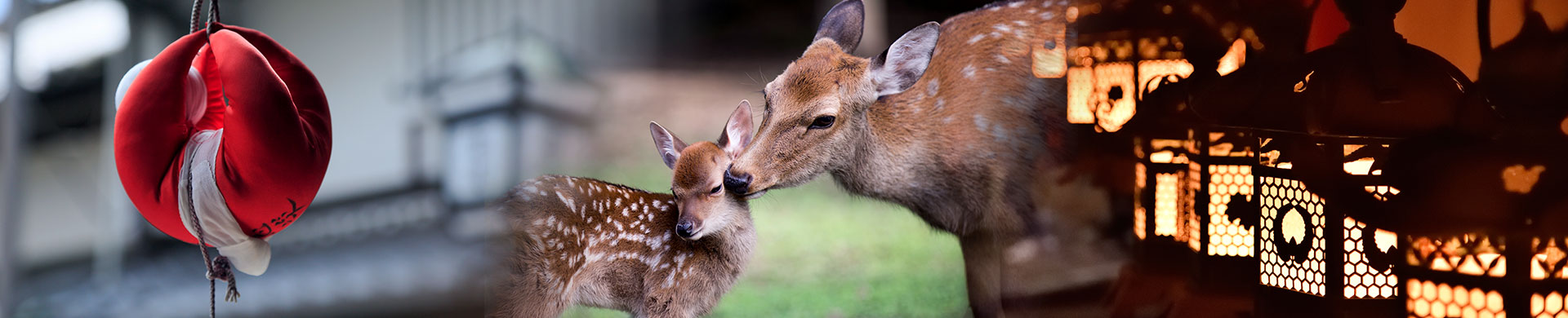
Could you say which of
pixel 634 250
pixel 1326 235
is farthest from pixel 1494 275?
pixel 634 250

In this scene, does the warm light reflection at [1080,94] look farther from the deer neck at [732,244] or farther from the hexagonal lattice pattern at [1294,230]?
the deer neck at [732,244]

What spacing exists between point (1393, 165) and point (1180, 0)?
0.68 metres

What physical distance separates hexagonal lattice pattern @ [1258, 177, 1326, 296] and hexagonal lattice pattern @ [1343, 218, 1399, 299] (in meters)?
0.06

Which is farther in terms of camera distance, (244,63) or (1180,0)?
(1180,0)

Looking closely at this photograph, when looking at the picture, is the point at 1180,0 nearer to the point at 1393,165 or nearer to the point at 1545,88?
the point at 1393,165

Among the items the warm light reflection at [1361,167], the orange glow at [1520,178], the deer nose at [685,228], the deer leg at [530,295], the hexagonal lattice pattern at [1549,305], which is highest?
the warm light reflection at [1361,167]

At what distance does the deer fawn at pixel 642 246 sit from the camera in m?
2.02

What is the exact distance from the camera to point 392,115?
3.01 metres

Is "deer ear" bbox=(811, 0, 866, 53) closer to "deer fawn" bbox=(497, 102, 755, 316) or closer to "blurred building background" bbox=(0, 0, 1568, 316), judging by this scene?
"blurred building background" bbox=(0, 0, 1568, 316)

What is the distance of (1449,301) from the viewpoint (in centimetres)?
224

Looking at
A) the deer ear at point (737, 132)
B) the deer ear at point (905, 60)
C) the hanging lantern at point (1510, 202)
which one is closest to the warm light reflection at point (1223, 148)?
the hanging lantern at point (1510, 202)

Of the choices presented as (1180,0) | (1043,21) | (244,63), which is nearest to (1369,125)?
(1180,0)

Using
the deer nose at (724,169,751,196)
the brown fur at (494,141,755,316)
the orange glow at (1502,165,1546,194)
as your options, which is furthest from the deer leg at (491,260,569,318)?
the orange glow at (1502,165,1546,194)

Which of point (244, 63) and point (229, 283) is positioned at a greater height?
point (244, 63)
